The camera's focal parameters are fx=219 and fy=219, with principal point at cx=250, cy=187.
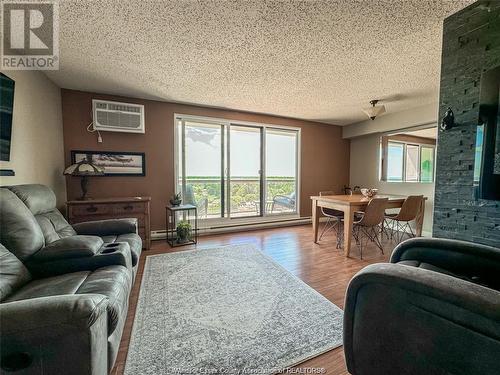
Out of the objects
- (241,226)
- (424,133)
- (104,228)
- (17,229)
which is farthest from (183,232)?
(424,133)

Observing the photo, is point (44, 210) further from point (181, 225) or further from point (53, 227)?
point (181, 225)

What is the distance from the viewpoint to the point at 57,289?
1.29m

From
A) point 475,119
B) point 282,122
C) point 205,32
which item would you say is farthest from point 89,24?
point 282,122

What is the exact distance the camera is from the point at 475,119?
163 centimetres

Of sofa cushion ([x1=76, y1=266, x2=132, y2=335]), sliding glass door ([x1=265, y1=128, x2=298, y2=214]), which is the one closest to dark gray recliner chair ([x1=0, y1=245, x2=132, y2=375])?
sofa cushion ([x1=76, y1=266, x2=132, y2=335])

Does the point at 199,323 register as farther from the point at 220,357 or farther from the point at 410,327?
the point at 410,327

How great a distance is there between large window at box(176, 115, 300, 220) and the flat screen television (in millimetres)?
2183

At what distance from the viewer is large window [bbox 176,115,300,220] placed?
416cm

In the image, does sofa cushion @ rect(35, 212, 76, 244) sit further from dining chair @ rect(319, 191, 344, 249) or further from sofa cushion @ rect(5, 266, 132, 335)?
dining chair @ rect(319, 191, 344, 249)

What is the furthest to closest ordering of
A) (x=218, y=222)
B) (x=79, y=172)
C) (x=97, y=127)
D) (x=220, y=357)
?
1. (x=218, y=222)
2. (x=97, y=127)
3. (x=79, y=172)
4. (x=220, y=357)

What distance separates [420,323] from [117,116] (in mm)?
4061

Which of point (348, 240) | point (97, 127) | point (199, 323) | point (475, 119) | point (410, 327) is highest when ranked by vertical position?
point (97, 127)

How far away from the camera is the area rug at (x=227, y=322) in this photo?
1.32 m

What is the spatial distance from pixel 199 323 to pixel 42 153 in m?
2.74
